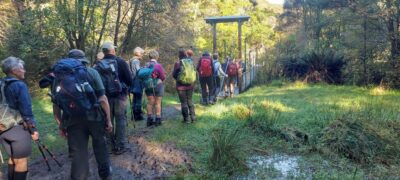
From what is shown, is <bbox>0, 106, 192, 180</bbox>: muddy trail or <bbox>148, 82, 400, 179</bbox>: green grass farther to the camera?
<bbox>148, 82, 400, 179</bbox>: green grass

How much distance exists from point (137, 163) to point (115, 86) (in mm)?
1188

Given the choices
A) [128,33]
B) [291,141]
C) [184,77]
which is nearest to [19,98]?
[184,77]

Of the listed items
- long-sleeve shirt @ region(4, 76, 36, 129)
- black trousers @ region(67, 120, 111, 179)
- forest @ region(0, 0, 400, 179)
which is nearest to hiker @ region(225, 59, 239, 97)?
forest @ region(0, 0, 400, 179)

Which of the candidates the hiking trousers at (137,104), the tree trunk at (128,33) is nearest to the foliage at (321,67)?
the tree trunk at (128,33)

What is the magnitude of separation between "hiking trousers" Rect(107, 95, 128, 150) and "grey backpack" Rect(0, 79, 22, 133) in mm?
1562

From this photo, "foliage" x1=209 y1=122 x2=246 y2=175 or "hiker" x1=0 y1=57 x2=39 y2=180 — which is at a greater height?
"hiker" x1=0 y1=57 x2=39 y2=180

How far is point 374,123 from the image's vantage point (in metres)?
6.86

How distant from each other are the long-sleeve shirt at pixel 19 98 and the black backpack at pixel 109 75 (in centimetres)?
128

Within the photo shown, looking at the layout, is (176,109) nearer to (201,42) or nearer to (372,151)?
(372,151)

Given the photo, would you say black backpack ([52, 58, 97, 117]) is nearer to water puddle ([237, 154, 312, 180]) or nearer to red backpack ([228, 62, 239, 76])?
water puddle ([237, 154, 312, 180])

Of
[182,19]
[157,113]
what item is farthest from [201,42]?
[157,113]

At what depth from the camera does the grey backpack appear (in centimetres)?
443

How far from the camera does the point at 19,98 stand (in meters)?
4.50

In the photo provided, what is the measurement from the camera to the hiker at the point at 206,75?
1096cm
